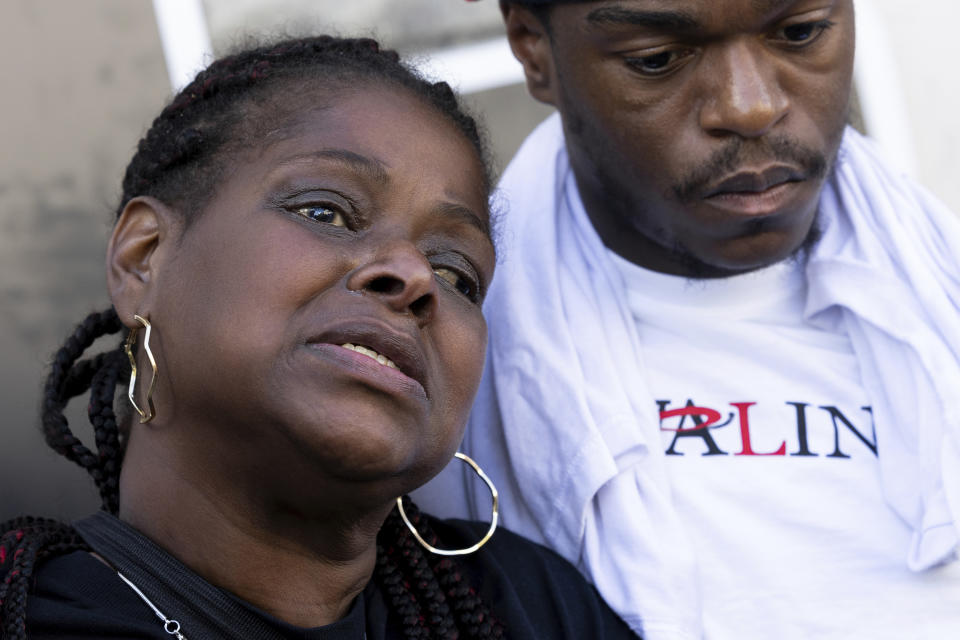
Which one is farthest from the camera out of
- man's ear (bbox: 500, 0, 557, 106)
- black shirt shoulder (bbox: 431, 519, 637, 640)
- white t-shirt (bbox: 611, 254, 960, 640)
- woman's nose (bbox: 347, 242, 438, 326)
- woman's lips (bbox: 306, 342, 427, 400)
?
man's ear (bbox: 500, 0, 557, 106)

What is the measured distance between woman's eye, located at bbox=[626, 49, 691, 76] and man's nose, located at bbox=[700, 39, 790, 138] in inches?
2.6

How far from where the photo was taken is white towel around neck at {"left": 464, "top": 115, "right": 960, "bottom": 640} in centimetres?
234

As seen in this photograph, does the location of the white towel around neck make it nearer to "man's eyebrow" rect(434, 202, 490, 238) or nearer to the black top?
the black top

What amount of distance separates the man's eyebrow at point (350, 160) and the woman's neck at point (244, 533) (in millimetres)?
503

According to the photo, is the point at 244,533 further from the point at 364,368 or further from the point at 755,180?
the point at 755,180

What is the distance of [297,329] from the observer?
5.94 ft

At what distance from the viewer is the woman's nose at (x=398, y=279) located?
188cm

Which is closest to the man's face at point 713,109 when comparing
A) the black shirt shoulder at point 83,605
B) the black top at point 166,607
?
the black top at point 166,607

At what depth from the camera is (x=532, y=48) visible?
2781mm

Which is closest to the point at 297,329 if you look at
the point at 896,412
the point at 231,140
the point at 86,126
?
the point at 231,140

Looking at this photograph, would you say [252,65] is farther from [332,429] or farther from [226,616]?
[226,616]

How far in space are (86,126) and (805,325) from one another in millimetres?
1766

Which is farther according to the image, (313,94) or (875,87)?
(875,87)

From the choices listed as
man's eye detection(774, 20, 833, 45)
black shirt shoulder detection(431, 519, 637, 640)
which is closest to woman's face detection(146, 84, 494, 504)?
black shirt shoulder detection(431, 519, 637, 640)
